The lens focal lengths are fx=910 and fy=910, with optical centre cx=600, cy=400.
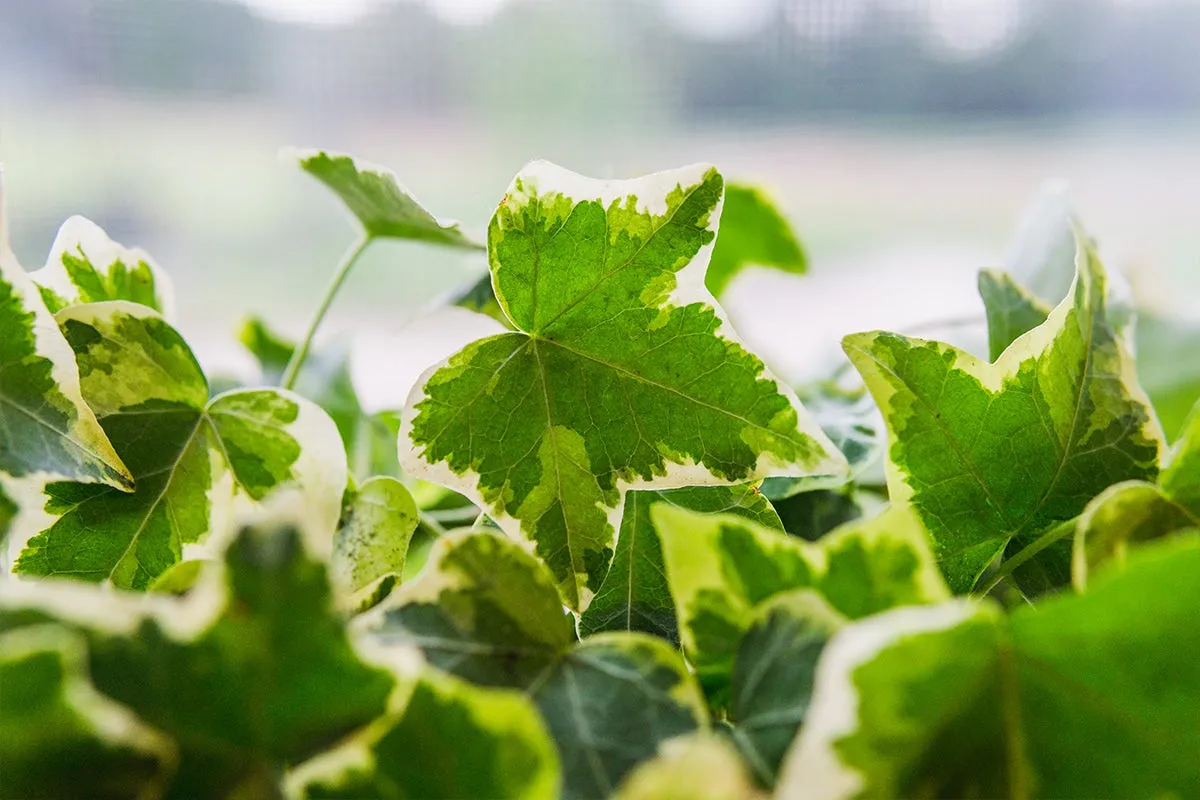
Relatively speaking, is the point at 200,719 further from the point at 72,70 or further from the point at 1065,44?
the point at 1065,44

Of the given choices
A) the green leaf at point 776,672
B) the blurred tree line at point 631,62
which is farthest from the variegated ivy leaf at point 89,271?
the blurred tree line at point 631,62

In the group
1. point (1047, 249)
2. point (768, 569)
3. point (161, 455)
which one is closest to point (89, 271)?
point (161, 455)

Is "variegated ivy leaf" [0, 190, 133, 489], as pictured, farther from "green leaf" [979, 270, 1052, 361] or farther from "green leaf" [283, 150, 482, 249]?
"green leaf" [979, 270, 1052, 361]

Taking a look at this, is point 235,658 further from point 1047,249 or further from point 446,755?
point 1047,249

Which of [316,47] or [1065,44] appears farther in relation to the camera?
[1065,44]

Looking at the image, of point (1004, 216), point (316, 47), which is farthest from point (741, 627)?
point (1004, 216)

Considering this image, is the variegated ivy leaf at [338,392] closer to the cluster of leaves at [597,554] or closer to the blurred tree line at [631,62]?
the cluster of leaves at [597,554]
